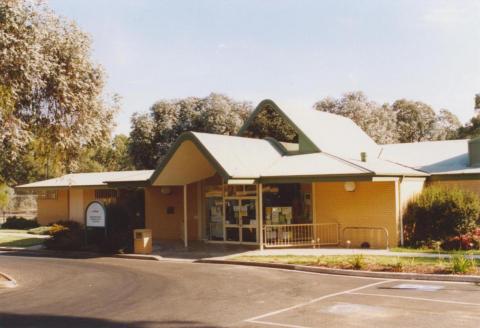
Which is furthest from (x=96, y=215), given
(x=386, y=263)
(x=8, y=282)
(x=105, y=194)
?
(x=386, y=263)

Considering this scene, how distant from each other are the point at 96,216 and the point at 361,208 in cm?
1087

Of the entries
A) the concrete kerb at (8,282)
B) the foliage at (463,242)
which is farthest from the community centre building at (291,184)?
the concrete kerb at (8,282)

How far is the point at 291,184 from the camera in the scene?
944 inches

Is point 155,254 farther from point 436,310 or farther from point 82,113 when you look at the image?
point 436,310

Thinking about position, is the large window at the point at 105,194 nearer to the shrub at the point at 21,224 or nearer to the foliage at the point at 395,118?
the shrub at the point at 21,224

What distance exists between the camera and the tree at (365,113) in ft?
176

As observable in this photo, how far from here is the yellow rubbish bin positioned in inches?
864

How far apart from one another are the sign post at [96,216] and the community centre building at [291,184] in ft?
7.28

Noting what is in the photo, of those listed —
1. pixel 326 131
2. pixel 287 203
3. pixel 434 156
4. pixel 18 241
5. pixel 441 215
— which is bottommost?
pixel 18 241

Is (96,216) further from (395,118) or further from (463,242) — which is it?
(395,118)

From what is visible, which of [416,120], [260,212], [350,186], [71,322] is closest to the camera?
[71,322]

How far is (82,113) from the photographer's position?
18.5 meters

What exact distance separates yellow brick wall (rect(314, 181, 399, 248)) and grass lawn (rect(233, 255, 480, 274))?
3537mm

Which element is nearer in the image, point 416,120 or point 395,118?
point 395,118
